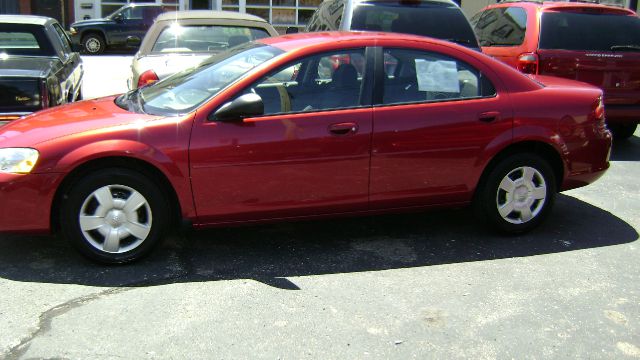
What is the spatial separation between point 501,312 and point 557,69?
446cm

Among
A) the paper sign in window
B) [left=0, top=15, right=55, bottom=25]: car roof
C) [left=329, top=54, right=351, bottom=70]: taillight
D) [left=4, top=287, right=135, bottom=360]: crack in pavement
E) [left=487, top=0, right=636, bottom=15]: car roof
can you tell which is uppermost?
[left=487, top=0, right=636, bottom=15]: car roof

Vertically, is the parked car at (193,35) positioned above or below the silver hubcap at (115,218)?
above

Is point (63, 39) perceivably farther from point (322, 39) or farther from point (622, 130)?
point (622, 130)

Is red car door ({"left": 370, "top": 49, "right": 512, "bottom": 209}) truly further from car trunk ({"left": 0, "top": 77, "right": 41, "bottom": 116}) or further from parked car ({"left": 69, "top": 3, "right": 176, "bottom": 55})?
parked car ({"left": 69, "top": 3, "right": 176, "bottom": 55})

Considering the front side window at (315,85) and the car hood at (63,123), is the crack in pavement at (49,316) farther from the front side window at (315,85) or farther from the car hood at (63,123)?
the front side window at (315,85)

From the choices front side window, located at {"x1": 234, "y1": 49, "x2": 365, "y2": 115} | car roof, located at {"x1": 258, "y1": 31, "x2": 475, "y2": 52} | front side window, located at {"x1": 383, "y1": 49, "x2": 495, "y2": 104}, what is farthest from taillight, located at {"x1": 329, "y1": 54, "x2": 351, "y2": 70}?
front side window, located at {"x1": 383, "y1": 49, "x2": 495, "y2": 104}

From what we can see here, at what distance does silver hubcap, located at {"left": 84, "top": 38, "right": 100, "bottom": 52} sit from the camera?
64.3ft

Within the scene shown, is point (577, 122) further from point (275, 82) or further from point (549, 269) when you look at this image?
point (275, 82)

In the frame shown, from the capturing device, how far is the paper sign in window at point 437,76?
4730mm

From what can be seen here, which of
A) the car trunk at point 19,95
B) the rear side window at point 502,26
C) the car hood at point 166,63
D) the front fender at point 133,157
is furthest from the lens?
the rear side window at point 502,26

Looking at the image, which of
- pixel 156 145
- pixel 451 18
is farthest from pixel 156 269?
pixel 451 18

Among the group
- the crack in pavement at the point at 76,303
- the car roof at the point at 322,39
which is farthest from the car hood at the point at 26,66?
the crack in pavement at the point at 76,303

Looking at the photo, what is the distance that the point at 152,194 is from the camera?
4.17 meters

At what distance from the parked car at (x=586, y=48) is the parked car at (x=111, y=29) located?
14.3m
